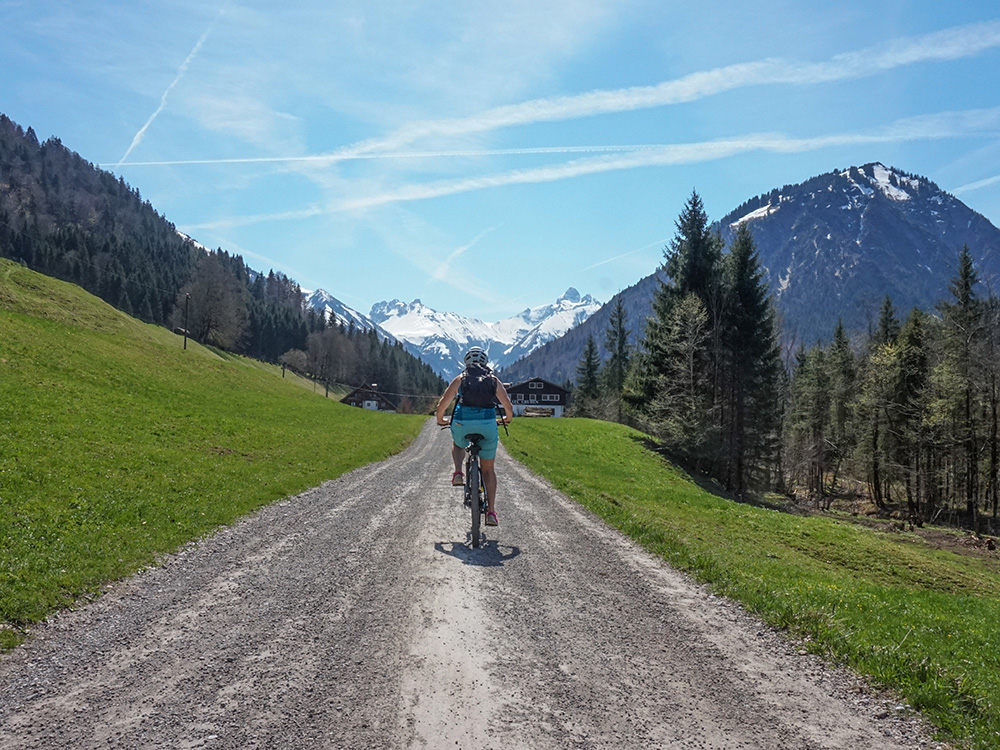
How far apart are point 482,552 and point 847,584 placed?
29.2 ft

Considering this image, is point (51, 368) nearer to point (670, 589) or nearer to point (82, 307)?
point (670, 589)

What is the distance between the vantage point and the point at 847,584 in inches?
478

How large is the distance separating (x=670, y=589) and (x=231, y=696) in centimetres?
578

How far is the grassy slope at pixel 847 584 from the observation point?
4.96 m

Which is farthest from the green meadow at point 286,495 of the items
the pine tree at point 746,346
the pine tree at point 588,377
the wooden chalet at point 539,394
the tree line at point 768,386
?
the wooden chalet at point 539,394

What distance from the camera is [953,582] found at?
1691cm

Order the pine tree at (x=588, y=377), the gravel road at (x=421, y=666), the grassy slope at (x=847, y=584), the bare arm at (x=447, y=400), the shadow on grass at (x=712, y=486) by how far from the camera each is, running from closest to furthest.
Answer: the gravel road at (x=421, y=666) < the grassy slope at (x=847, y=584) < the bare arm at (x=447, y=400) < the shadow on grass at (x=712, y=486) < the pine tree at (x=588, y=377)

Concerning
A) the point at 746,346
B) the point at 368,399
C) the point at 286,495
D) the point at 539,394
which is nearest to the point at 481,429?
the point at 286,495

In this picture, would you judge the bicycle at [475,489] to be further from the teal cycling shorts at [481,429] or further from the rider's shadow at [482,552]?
the rider's shadow at [482,552]

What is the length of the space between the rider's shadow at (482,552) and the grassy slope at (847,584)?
291cm

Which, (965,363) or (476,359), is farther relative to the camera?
(965,363)

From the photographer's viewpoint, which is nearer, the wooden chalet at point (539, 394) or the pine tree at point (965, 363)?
the pine tree at point (965, 363)

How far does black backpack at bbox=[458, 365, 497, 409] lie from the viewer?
31.5ft

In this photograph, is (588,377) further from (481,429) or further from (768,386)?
(481,429)
